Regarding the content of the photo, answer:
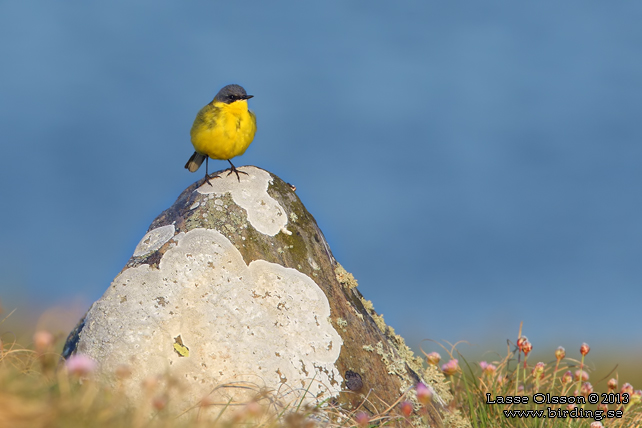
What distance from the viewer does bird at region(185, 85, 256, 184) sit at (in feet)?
23.7

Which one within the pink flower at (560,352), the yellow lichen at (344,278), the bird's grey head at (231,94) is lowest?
the pink flower at (560,352)

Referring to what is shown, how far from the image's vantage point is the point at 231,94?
773 centimetres

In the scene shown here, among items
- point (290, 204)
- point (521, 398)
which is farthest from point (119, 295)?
Answer: point (521, 398)

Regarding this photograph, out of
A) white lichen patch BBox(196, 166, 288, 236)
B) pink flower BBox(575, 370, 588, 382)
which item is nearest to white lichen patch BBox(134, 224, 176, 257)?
white lichen patch BBox(196, 166, 288, 236)

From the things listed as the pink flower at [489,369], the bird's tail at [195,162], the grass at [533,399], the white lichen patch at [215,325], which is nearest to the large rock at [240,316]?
the white lichen patch at [215,325]

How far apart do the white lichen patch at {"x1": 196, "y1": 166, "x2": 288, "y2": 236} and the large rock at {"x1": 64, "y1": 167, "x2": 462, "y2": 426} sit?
0.04 ft

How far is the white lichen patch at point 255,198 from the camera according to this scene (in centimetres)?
599

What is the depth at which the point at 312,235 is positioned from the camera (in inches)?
248

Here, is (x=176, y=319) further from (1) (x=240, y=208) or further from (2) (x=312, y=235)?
(2) (x=312, y=235)

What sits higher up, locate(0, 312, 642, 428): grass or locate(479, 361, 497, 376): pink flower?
locate(479, 361, 497, 376): pink flower

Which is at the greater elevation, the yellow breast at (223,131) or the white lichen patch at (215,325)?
the yellow breast at (223,131)

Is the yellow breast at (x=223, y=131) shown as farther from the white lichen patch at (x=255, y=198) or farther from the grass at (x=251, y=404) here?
the grass at (x=251, y=404)

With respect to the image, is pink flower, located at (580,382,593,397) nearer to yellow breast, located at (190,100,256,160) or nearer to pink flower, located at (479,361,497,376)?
pink flower, located at (479,361,497,376)

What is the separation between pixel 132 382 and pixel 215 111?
365cm
